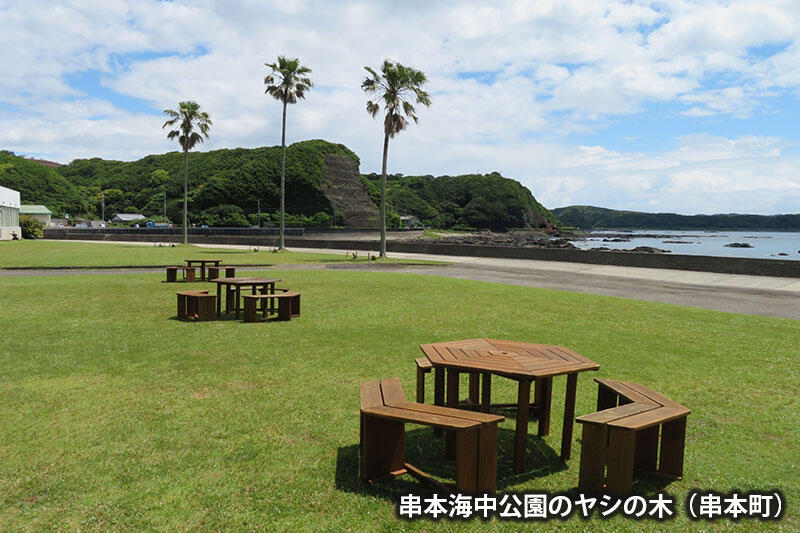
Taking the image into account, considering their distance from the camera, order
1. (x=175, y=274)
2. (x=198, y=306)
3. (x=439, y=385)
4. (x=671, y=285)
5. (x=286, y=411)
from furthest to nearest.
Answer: (x=671, y=285) → (x=175, y=274) → (x=198, y=306) → (x=286, y=411) → (x=439, y=385)

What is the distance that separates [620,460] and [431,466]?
1417mm

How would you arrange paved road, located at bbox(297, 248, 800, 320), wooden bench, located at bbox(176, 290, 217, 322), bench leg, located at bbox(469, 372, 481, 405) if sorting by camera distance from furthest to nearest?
paved road, located at bbox(297, 248, 800, 320), wooden bench, located at bbox(176, 290, 217, 322), bench leg, located at bbox(469, 372, 481, 405)

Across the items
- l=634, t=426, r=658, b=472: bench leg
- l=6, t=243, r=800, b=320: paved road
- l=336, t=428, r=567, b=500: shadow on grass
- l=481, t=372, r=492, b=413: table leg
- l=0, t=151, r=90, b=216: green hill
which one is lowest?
l=6, t=243, r=800, b=320: paved road

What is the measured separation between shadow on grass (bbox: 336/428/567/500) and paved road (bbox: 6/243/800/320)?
1076cm

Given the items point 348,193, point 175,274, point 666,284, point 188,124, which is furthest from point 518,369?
point 348,193

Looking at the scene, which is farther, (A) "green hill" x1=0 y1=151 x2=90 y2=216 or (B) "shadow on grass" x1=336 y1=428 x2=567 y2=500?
(A) "green hill" x1=0 y1=151 x2=90 y2=216

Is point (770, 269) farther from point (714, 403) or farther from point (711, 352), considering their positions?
point (714, 403)

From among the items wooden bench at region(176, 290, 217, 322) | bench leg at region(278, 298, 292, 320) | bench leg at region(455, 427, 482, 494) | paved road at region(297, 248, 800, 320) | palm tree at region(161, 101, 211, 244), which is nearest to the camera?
bench leg at region(455, 427, 482, 494)

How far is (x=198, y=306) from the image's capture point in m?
9.77

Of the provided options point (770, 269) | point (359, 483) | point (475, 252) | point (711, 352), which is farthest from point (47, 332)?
point (475, 252)

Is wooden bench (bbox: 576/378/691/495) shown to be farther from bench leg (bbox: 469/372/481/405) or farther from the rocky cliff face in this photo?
the rocky cliff face

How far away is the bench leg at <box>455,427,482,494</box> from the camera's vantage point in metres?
3.29

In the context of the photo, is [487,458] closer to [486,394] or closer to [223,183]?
[486,394]

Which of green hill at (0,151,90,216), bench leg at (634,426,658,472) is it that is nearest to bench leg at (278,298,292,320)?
bench leg at (634,426,658,472)
